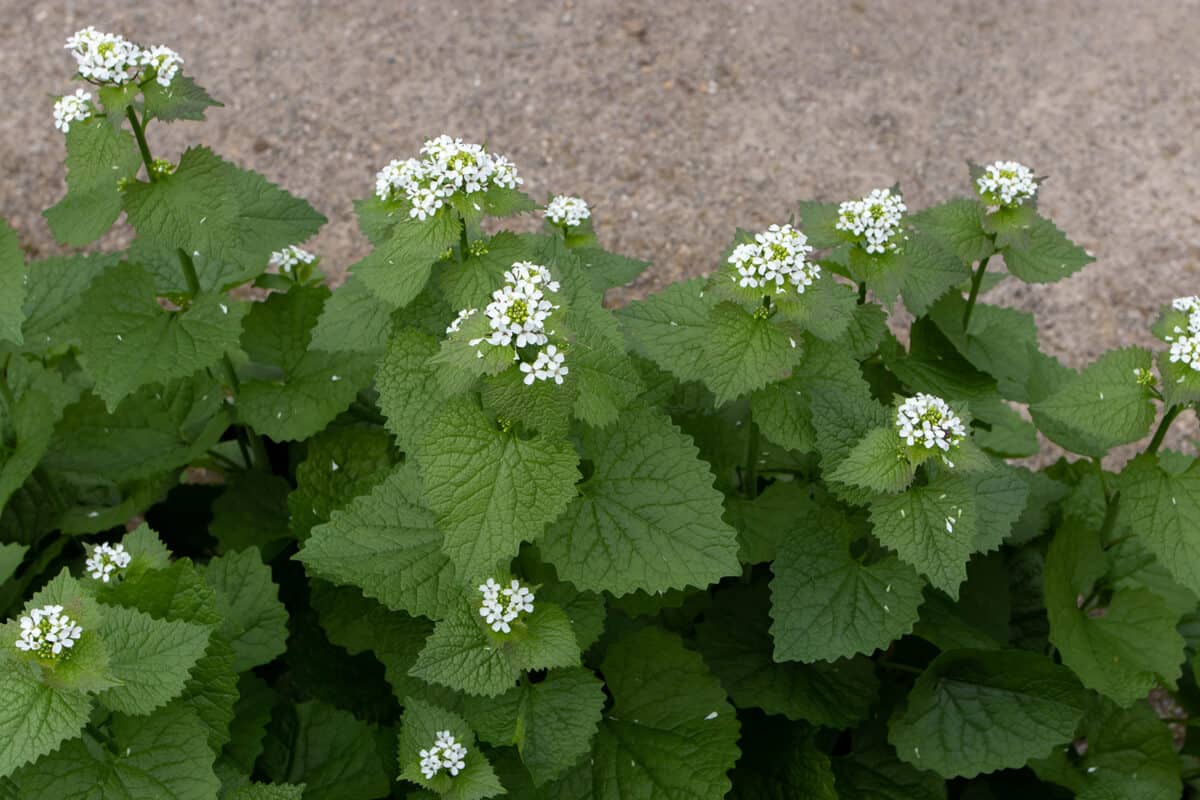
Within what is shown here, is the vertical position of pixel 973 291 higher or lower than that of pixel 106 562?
higher

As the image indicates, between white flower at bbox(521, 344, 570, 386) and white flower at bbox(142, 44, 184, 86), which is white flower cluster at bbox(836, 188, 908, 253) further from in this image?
white flower at bbox(142, 44, 184, 86)

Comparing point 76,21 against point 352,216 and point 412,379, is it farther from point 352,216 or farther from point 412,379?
point 412,379

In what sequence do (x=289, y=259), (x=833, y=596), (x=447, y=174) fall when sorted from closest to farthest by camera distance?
1. (x=447, y=174)
2. (x=833, y=596)
3. (x=289, y=259)

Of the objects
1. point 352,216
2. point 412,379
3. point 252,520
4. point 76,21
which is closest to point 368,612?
point 252,520

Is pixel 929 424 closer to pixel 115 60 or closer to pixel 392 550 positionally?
pixel 392 550

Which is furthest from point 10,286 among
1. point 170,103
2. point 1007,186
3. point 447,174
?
point 1007,186

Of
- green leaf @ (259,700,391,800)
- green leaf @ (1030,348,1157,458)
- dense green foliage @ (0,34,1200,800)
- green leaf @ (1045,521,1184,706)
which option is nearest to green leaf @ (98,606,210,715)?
dense green foliage @ (0,34,1200,800)

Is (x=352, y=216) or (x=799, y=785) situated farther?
(x=352, y=216)
